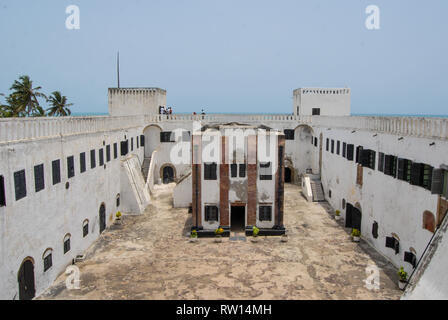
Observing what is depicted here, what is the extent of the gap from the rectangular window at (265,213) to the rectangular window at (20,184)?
15.0m

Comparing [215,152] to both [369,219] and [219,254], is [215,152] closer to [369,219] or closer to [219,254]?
[219,254]

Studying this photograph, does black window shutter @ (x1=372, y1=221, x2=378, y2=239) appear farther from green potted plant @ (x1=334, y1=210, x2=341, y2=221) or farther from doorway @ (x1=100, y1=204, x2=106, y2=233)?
doorway @ (x1=100, y1=204, x2=106, y2=233)

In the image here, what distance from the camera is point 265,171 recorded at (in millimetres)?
24578

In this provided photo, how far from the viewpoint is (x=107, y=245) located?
2303 cm

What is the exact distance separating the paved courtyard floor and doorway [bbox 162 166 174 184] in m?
13.7

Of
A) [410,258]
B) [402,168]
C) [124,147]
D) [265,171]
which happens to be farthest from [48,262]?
[402,168]

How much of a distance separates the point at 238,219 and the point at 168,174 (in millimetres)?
15305

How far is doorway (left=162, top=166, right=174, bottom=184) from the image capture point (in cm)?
4072

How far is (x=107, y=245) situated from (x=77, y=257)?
2.75 metres

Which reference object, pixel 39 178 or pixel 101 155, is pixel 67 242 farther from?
pixel 101 155

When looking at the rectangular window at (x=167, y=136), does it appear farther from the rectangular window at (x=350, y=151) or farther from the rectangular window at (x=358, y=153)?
the rectangular window at (x=358, y=153)

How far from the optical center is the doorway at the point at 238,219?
84.4 ft
